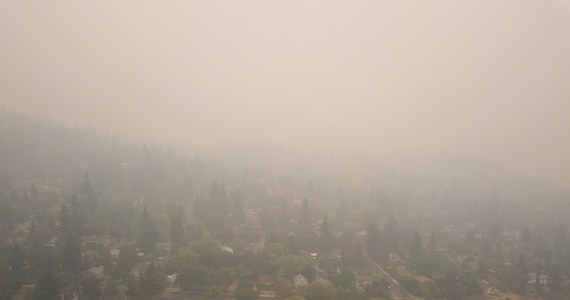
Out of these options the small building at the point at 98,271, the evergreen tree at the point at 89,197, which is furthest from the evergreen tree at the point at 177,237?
the evergreen tree at the point at 89,197

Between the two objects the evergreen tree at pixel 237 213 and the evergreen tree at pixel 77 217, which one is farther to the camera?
the evergreen tree at pixel 237 213

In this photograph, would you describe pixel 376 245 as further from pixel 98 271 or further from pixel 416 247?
pixel 98 271

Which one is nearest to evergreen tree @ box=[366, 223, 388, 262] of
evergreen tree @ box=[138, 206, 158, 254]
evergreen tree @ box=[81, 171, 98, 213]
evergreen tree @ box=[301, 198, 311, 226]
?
evergreen tree @ box=[301, 198, 311, 226]

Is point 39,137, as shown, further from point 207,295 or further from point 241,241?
point 207,295

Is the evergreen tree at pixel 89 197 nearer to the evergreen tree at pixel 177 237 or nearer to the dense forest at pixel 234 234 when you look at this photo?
the dense forest at pixel 234 234

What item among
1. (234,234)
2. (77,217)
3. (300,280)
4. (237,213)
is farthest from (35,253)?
(237,213)

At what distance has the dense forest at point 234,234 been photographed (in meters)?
18.8

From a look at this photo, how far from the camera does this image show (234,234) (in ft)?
87.7

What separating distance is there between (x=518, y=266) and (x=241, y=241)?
1685 cm

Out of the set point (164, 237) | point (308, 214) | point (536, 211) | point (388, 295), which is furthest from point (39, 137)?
point (536, 211)

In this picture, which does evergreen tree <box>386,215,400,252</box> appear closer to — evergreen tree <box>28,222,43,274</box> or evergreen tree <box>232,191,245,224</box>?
evergreen tree <box>232,191,245,224</box>

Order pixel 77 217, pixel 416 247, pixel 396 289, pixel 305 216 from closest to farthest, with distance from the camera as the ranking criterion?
pixel 396 289 → pixel 77 217 → pixel 416 247 → pixel 305 216

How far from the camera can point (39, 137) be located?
128 ft

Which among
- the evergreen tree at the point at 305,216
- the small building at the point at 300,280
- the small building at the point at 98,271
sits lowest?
the small building at the point at 300,280
